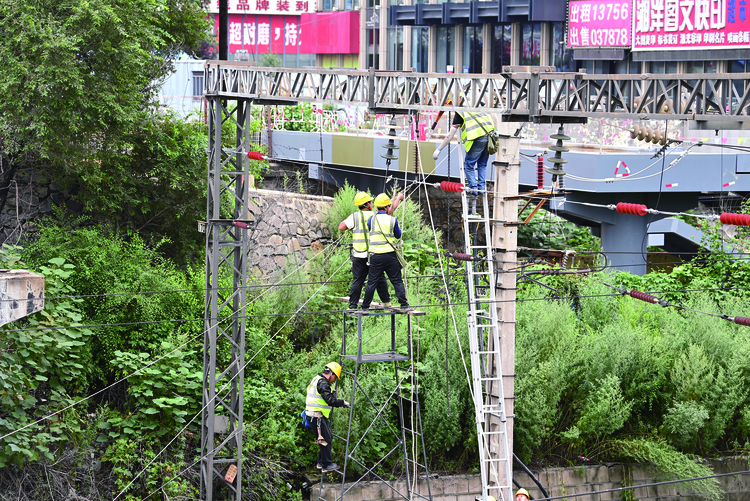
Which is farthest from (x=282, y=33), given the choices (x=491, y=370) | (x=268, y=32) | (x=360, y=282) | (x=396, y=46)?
(x=491, y=370)

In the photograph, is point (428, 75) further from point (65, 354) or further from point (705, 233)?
point (705, 233)

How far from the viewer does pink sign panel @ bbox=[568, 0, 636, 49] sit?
31797mm

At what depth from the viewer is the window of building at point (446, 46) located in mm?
43500

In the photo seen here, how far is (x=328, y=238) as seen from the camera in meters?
21.6

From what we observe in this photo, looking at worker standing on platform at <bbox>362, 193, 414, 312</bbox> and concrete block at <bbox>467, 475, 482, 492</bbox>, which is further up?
worker standing on platform at <bbox>362, 193, 414, 312</bbox>

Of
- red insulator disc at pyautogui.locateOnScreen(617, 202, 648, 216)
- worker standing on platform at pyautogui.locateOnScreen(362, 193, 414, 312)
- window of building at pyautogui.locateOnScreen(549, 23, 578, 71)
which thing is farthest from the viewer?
window of building at pyautogui.locateOnScreen(549, 23, 578, 71)

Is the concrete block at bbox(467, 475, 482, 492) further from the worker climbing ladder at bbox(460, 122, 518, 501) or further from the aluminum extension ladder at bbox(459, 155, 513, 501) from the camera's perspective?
the worker climbing ladder at bbox(460, 122, 518, 501)

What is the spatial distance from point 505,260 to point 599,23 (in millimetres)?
22761

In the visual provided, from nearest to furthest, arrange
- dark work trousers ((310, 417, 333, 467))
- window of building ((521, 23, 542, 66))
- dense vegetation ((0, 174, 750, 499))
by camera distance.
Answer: dark work trousers ((310, 417, 333, 467))
dense vegetation ((0, 174, 750, 499))
window of building ((521, 23, 542, 66))

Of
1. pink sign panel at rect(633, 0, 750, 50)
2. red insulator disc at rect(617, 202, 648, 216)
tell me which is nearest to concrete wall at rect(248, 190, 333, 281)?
red insulator disc at rect(617, 202, 648, 216)

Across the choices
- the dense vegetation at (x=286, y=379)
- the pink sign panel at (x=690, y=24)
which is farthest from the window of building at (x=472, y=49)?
the dense vegetation at (x=286, y=379)

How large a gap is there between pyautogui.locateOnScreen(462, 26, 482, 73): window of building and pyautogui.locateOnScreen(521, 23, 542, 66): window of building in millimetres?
2457

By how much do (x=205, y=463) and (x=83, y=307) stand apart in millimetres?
4272

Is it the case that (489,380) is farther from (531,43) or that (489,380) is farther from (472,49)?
(472,49)
